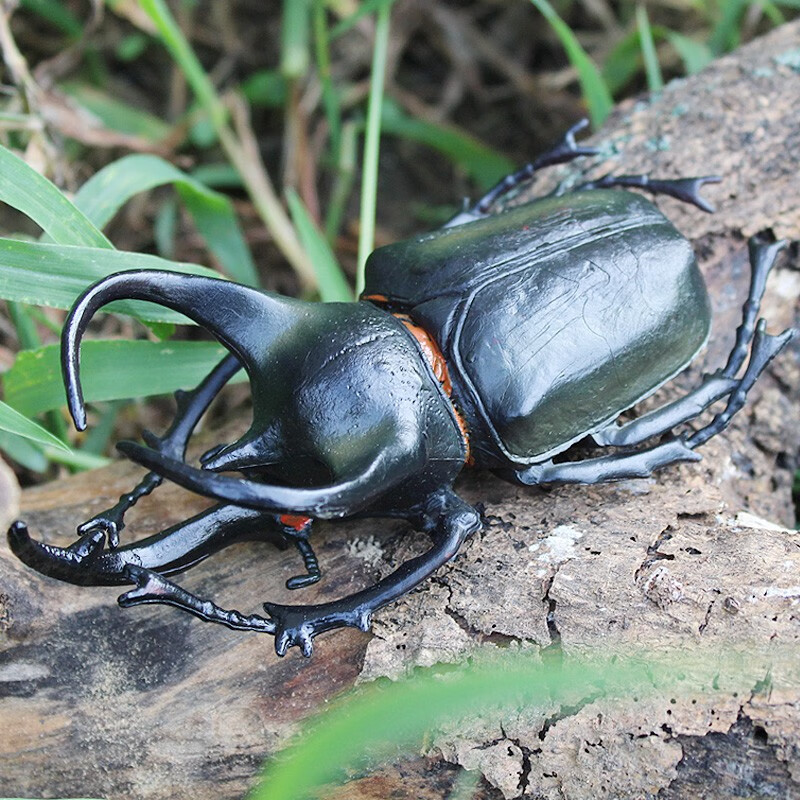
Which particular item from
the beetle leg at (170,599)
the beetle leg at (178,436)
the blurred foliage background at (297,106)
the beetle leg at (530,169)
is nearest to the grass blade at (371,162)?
the blurred foliage background at (297,106)

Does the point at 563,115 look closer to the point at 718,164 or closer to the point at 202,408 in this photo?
the point at 718,164

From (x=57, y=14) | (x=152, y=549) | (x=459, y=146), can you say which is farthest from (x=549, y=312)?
(x=57, y=14)

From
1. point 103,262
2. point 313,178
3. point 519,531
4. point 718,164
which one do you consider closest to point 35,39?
point 313,178

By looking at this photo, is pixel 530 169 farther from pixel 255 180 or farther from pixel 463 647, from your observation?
pixel 463 647

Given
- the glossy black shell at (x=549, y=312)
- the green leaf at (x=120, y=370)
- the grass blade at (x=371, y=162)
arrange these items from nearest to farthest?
the glossy black shell at (x=549, y=312) → the green leaf at (x=120, y=370) → the grass blade at (x=371, y=162)

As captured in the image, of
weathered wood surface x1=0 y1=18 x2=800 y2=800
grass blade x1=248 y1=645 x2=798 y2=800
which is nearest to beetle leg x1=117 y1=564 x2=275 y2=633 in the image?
weathered wood surface x1=0 y1=18 x2=800 y2=800

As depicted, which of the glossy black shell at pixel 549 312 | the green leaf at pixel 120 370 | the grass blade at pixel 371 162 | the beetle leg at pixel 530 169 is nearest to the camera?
the glossy black shell at pixel 549 312

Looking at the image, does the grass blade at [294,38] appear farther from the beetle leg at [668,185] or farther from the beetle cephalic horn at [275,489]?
the beetle cephalic horn at [275,489]
